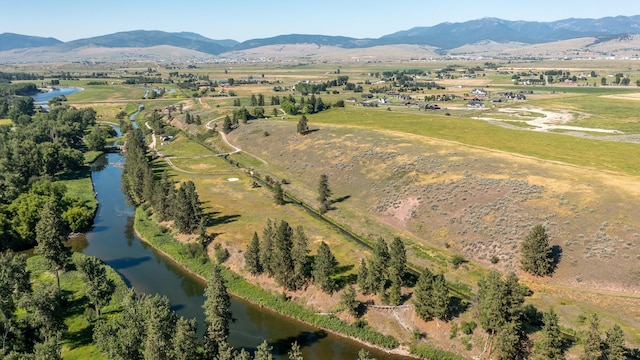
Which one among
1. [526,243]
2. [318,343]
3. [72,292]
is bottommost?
[318,343]

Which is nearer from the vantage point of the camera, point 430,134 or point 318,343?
point 318,343

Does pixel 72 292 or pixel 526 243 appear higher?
pixel 526 243

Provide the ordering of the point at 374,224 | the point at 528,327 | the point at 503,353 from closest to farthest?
the point at 503,353 < the point at 528,327 < the point at 374,224

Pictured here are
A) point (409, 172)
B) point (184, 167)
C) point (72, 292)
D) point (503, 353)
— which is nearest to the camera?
point (503, 353)

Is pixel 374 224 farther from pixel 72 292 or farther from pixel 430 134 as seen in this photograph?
pixel 430 134

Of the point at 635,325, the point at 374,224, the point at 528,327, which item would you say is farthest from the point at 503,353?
the point at 374,224

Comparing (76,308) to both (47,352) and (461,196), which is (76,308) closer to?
(47,352)
